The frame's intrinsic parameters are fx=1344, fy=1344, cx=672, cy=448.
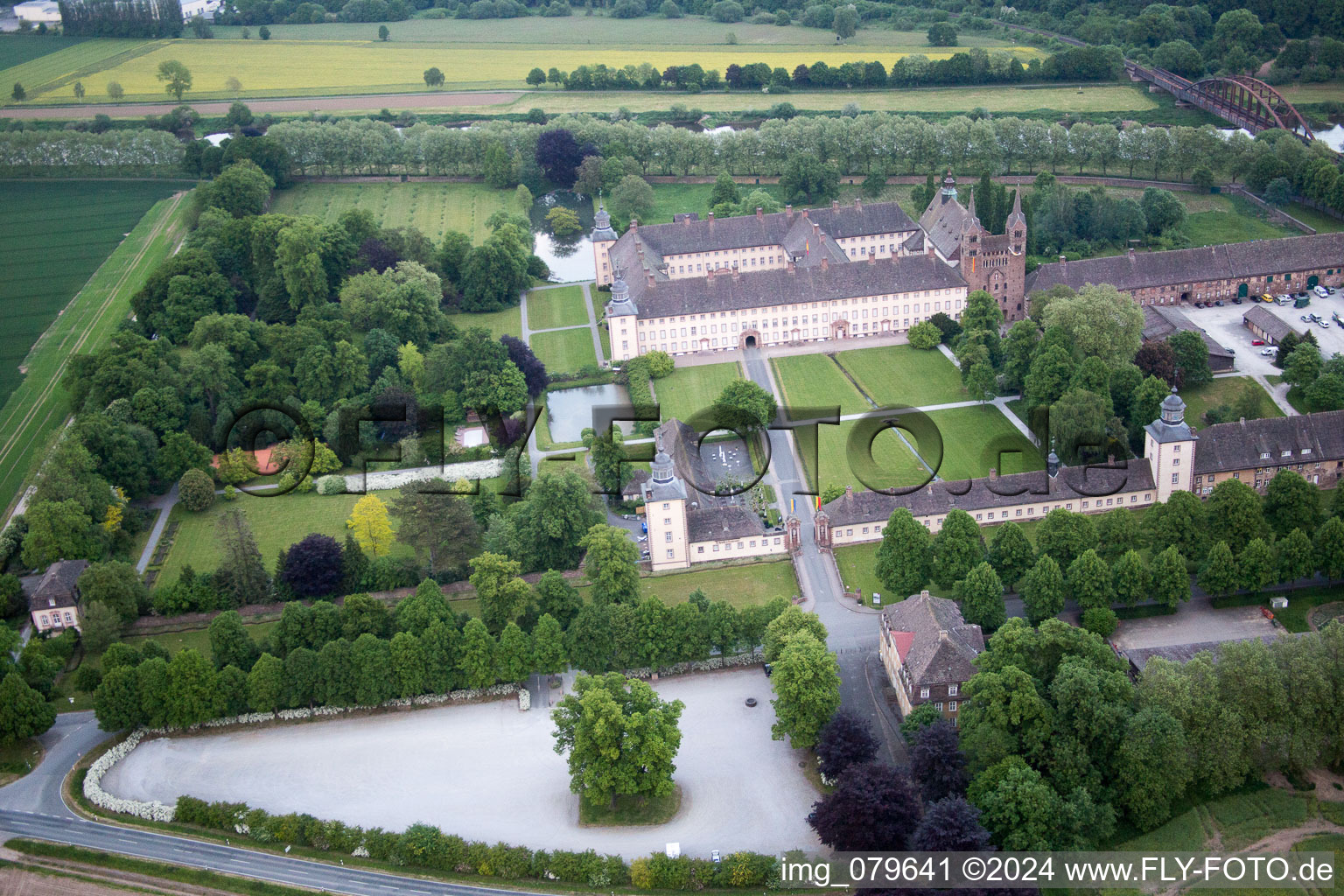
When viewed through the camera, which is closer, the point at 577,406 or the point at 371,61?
the point at 577,406

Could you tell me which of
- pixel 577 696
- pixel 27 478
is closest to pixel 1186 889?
pixel 577 696

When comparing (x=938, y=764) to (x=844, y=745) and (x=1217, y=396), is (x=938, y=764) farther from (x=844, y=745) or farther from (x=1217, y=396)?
(x=1217, y=396)

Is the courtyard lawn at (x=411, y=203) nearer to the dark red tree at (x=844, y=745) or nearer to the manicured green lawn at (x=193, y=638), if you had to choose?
Result: the manicured green lawn at (x=193, y=638)

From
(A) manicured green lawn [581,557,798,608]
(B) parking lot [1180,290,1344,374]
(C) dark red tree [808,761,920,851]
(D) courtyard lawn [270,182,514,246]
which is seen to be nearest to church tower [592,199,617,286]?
(D) courtyard lawn [270,182,514,246]

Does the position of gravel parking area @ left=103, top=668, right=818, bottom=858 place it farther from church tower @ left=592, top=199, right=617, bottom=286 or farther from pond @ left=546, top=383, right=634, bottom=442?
church tower @ left=592, top=199, right=617, bottom=286

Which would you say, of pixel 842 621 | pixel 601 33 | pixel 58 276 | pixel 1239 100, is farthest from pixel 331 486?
pixel 601 33

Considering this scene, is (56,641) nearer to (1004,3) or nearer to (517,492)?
(517,492)
